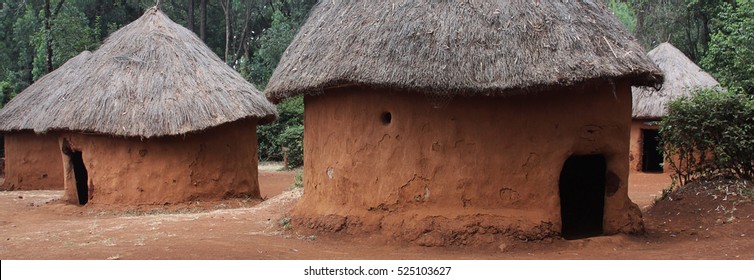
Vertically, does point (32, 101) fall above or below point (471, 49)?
below

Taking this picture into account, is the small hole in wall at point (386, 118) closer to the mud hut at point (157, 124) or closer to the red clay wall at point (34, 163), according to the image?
the mud hut at point (157, 124)

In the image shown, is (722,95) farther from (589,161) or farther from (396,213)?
(396,213)

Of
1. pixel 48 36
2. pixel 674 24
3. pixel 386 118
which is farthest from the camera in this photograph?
pixel 674 24

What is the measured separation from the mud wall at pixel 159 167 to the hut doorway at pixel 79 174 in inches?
29.3

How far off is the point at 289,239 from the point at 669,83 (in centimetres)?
1362

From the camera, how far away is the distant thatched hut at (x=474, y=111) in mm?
7766

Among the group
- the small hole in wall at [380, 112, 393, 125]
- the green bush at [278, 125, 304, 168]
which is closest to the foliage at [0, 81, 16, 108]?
the green bush at [278, 125, 304, 168]

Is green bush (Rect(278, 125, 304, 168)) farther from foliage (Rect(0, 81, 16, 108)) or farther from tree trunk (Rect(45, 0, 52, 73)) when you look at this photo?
foliage (Rect(0, 81, 16, 108))

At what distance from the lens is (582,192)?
33.4 feet

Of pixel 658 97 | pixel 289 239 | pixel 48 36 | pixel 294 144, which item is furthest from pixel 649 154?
pixel 48 36

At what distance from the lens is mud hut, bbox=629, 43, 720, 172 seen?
18.5m

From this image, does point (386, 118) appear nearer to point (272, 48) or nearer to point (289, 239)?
point (289, 239)

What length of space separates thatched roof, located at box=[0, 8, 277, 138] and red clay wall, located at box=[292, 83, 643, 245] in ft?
16.0

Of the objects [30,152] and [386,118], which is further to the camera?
[30,152]
